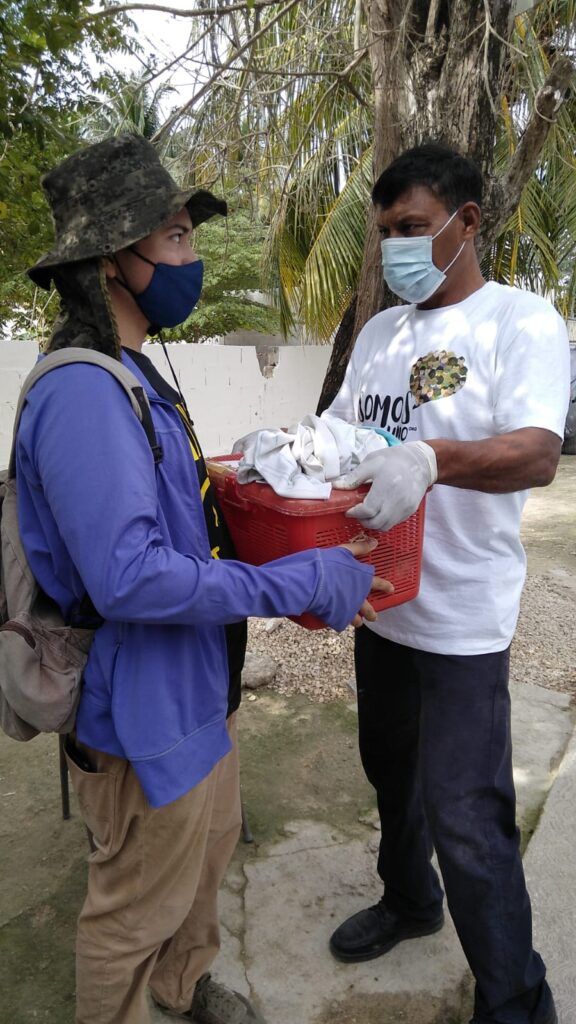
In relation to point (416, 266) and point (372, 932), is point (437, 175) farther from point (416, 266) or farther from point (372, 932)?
point (372, 932)

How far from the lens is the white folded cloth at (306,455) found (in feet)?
5.39

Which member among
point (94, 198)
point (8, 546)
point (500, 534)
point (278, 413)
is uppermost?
point (94, 198)

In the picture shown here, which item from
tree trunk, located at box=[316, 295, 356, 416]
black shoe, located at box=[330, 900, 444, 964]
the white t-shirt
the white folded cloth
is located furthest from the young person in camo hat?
tree trunk, located at box=[316, 295, 356, 416]

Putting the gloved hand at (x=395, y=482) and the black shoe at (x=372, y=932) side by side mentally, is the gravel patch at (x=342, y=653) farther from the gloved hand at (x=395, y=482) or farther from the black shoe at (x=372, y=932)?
the gloved hand at (x=395, y=482)

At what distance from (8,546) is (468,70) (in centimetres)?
287

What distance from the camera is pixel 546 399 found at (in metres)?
1.63

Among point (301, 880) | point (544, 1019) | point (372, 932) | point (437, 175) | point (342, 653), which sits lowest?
point (342, 653)

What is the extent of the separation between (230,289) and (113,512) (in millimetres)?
15675

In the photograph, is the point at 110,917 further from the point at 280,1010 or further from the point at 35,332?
the point at 35,332

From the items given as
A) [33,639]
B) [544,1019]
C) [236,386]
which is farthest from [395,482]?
[236,386]

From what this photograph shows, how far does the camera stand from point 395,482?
1531 millimetres

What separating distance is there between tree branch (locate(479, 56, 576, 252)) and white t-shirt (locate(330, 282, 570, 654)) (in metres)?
1.78

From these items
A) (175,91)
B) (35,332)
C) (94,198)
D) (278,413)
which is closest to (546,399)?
(94,198)

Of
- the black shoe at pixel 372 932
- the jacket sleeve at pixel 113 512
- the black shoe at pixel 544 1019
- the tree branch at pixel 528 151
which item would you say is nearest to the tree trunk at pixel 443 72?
the tree branch at pixel 528 151
